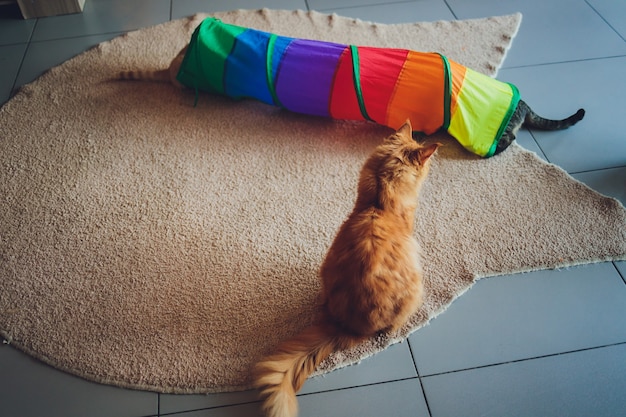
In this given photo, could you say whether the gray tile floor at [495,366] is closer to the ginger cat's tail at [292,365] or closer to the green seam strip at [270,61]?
the ginger cat's tail at [292,365]

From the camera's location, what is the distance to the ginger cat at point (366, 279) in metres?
1.23

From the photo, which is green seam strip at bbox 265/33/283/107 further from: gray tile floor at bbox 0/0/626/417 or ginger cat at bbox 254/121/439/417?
gray tile floor at bbox 0/0/626/417

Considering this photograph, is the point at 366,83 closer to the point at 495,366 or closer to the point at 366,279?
the point at 366,279

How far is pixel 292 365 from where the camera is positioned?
4.09 ft

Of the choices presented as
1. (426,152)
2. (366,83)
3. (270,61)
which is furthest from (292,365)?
(270,61)

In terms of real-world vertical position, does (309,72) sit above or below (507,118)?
above

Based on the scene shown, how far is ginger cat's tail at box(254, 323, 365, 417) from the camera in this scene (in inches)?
47.1

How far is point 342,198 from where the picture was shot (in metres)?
1.82

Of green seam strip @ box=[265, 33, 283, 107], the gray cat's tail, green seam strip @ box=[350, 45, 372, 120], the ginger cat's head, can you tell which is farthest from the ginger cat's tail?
the gray cat's tail

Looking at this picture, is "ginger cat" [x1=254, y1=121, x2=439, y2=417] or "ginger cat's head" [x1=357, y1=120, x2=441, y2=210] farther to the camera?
"ginger cat's head" [x1=357, y1=120, x2=441, y2=210]

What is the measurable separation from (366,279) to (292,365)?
283 millimetres

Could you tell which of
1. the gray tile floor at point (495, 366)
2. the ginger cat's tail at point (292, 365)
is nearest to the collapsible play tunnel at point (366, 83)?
the gray tile floor at point (495, 366)

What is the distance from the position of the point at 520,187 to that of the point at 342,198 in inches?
25.7

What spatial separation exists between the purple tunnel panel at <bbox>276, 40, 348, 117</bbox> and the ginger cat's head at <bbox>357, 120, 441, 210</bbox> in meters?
0.57
